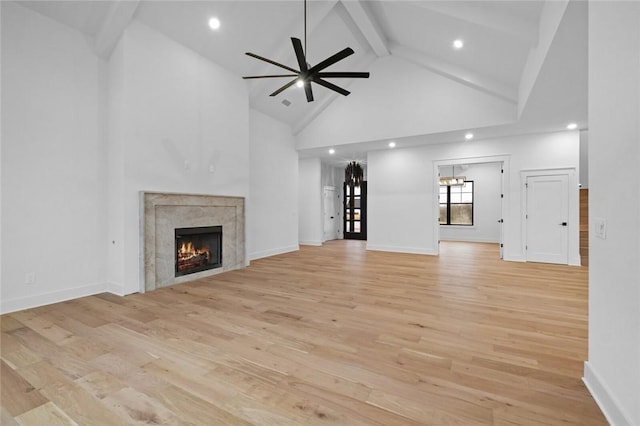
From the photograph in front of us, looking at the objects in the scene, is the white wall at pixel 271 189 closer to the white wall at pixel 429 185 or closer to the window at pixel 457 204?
the white wall at pixel 429 185

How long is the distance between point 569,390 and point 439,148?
20.8ft

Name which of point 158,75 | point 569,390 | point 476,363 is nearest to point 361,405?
point 476,363

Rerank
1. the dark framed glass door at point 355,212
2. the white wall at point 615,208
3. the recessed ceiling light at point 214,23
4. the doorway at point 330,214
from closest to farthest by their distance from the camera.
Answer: the white wall at point 615,208
the recessed ceiling light at point 214,23
the doorway at point 330,214
the dark framed glass door at point 355,212

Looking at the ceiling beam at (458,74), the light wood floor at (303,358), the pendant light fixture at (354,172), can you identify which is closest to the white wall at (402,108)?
the ceiling beam at (458,74)

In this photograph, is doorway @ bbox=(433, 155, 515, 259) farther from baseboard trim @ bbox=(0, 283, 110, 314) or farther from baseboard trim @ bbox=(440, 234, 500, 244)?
baseboard trim @ bbox=(0, 283, 110, 314)

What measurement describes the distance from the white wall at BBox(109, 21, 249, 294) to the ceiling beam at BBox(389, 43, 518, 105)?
372 centimetres

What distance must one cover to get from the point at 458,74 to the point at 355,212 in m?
6.50

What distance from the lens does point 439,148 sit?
724 centimetres

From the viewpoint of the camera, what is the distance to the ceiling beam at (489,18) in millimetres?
3576

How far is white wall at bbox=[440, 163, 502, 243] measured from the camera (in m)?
10.1

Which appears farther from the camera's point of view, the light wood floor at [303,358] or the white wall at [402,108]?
the white wall at [402,108]

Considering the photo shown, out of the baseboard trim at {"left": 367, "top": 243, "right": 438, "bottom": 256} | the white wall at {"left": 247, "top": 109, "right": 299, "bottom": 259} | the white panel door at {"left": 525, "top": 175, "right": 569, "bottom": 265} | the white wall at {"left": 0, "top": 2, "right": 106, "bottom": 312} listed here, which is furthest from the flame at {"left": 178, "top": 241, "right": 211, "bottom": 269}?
the white panel door at {"left": 525, "top": 175, "right": 569, "bottom": 265}

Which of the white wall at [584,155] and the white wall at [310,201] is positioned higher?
the white wall at [584,155]

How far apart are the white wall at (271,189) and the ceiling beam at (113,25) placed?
3001 millimetres
